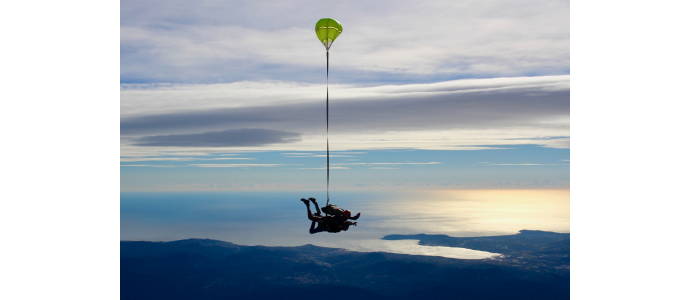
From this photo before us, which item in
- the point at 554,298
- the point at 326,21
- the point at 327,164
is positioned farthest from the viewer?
the point at 554,298

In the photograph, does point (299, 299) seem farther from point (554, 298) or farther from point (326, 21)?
point (326, 21)

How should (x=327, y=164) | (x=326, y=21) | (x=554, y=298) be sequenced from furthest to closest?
(x=554, y=298) < (x=326, y=21) < (x=327, y=164)

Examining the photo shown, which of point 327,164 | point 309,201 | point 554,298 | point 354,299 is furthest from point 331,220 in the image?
point 554,298

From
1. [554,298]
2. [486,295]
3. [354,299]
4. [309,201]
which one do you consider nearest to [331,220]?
[309,201]

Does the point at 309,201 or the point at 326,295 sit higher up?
the point at 309,201

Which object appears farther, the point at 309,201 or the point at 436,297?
the point at 436,297

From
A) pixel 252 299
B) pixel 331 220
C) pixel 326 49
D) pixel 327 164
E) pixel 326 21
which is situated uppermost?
pixel 326 21
